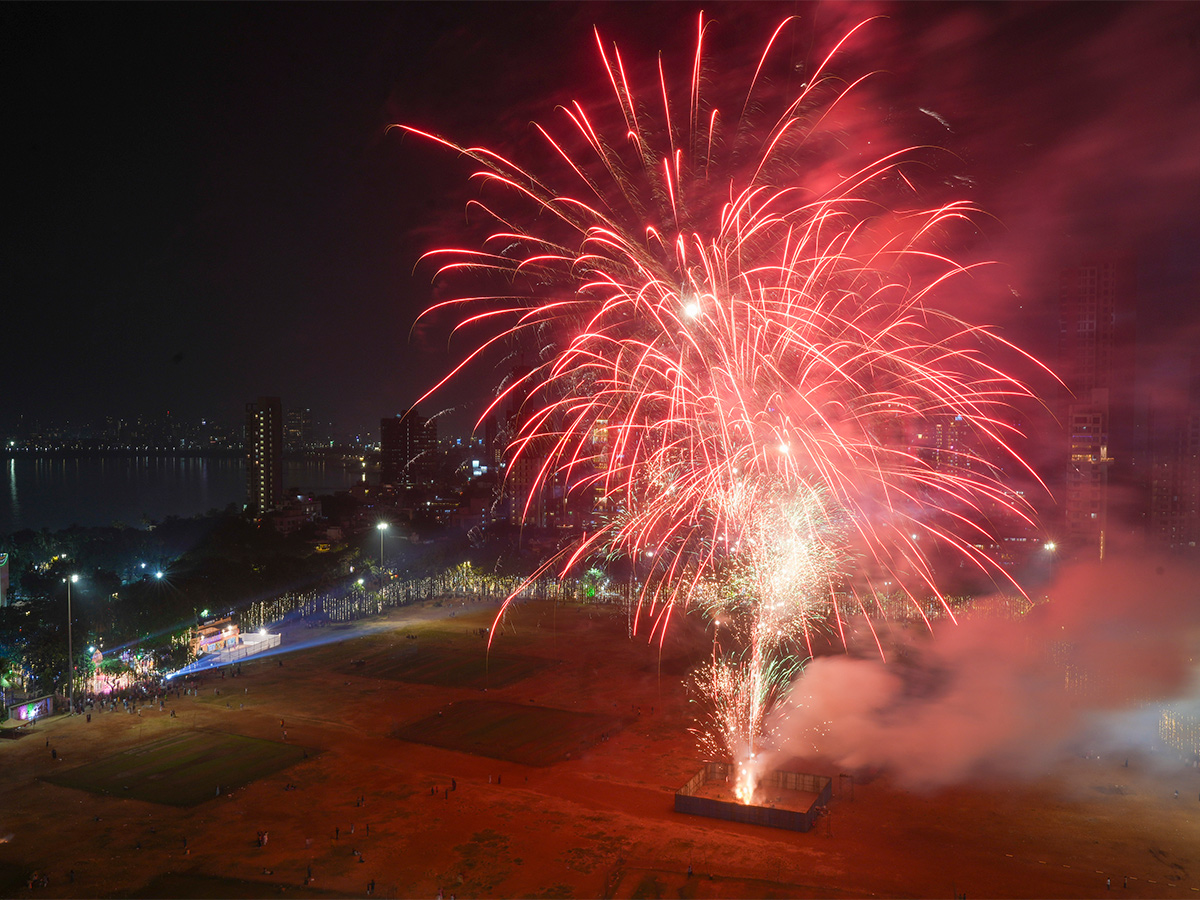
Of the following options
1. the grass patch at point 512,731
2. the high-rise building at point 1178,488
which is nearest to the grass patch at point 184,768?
the grass patch at point 512,731

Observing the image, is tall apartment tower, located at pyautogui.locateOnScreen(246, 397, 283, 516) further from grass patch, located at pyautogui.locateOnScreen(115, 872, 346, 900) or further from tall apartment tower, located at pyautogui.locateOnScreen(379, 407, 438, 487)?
grass patch, located at pyautogui.locateOnScreen(115, 872, 346, 900)

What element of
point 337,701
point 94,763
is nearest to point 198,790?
point 94,763

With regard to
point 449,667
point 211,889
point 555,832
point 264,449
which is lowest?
point 449,667

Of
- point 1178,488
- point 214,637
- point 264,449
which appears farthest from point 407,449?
point 1178,488

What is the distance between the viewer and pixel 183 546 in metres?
44.0

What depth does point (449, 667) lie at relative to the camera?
78.7 ft

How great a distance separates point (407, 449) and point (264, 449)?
13522 millimetres

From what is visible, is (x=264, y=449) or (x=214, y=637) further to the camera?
(x=264, y=449)

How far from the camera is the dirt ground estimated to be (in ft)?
37.4

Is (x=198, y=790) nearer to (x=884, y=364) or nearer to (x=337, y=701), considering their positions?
(x=337, y=701)

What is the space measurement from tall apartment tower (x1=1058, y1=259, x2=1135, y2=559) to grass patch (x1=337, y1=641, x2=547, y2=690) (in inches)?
932

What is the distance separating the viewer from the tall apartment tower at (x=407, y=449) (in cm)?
7488

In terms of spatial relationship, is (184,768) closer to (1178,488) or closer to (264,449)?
(1178,488)

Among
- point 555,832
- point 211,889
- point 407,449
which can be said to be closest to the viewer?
point 211,889
